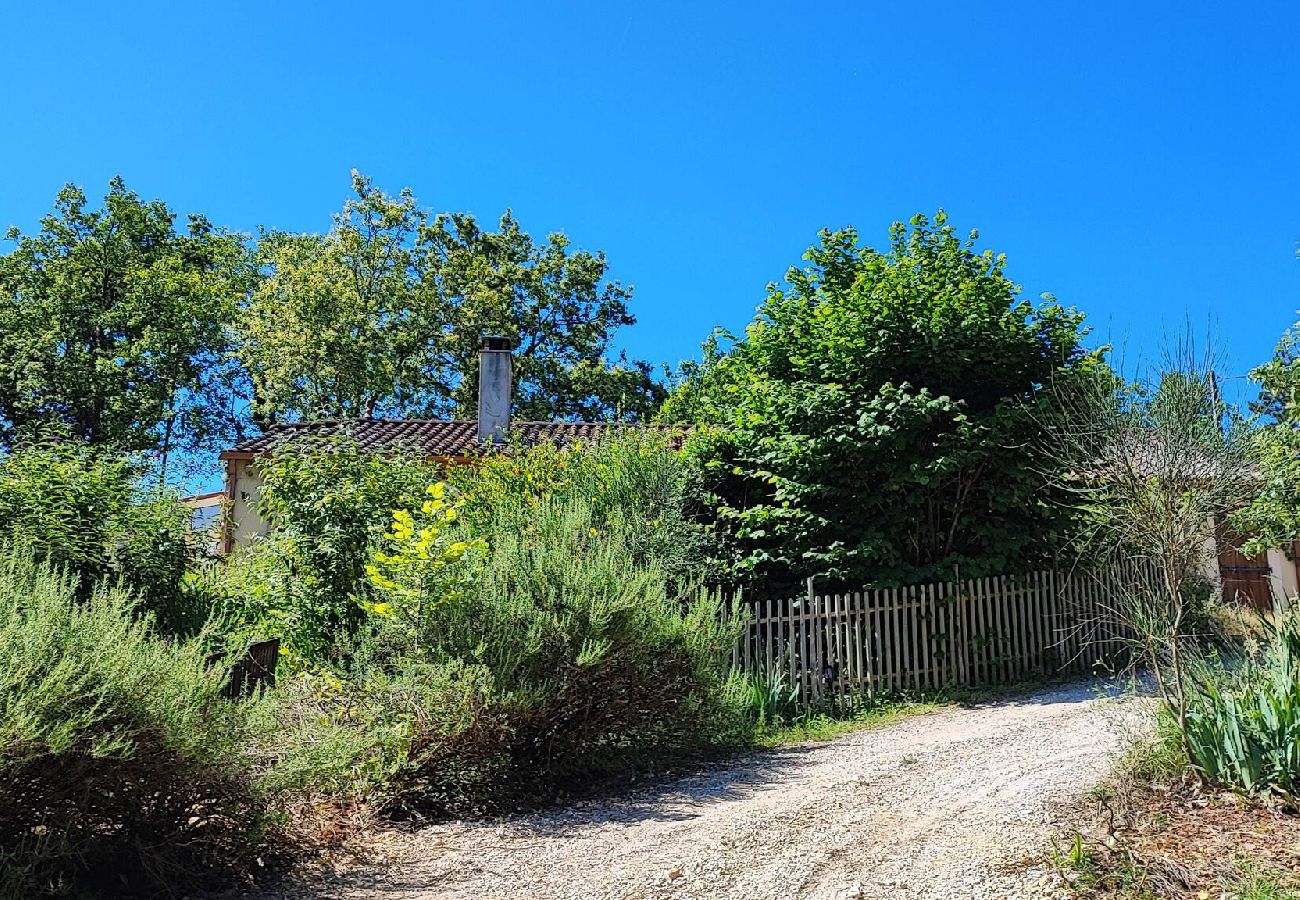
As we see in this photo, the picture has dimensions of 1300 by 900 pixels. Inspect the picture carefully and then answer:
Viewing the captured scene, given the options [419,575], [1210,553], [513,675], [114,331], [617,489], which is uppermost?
[114,331]

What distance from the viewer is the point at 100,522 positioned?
8070 millimetres

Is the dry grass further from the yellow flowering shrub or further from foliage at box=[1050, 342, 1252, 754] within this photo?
the yellow flowering shrub

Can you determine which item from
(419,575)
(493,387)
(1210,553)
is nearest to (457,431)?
(493,387)

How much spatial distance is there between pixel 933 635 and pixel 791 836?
19.4 feet

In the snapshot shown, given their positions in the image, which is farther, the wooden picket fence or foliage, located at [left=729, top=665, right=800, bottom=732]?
the wooden picket fence

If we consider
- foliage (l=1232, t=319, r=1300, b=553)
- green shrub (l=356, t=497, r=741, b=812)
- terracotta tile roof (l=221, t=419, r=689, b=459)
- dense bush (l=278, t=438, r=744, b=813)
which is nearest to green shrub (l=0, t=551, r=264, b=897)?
dense bush (l=278, t=438, r=744, b=813)

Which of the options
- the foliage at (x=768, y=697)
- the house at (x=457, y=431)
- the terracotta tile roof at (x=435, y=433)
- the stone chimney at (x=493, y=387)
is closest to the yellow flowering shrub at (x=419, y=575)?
the foliage at (x=768, y=697)

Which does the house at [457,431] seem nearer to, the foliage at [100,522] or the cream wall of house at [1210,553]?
the foliage at [100,522]

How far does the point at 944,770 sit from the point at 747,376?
22.0ft

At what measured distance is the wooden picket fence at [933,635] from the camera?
32.2 feet

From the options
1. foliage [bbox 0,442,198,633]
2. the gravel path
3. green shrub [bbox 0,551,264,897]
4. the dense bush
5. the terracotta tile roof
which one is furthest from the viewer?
the terracotta tile roof

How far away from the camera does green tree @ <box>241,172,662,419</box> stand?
94.7 ft

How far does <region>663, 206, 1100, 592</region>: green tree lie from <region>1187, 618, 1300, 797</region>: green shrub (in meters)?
4.53

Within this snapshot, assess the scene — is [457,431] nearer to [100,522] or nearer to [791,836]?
[100,522]
